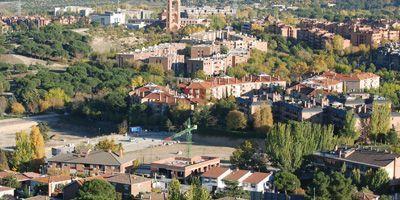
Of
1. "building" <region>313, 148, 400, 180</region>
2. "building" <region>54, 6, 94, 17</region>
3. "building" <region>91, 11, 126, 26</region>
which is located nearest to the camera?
"building" <region>313, 148, 400, 180</region>

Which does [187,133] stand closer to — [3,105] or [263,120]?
[263,120]

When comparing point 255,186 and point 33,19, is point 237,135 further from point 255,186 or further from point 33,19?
point 33,19

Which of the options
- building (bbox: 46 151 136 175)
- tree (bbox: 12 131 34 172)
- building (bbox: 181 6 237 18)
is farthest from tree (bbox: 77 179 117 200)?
building (bbox: 181 6 237 18)

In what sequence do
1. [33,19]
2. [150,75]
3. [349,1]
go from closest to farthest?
[150,75], [33,19], [349,1]

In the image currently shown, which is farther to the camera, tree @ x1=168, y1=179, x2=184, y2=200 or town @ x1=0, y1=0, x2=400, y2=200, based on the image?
Answer: town @ x1=0, y1=0, x2=400, y2=200

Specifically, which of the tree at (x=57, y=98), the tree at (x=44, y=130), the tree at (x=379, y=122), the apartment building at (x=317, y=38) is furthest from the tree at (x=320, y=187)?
the apartment building at (x=317, y=38)

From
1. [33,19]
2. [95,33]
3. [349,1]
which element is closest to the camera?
[95,33]

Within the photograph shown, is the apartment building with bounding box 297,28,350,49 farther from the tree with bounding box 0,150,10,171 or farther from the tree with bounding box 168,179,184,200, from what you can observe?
the tree with bounding box 168,179,184,200

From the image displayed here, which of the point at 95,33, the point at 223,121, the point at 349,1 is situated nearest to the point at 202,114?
the point at 223,121
